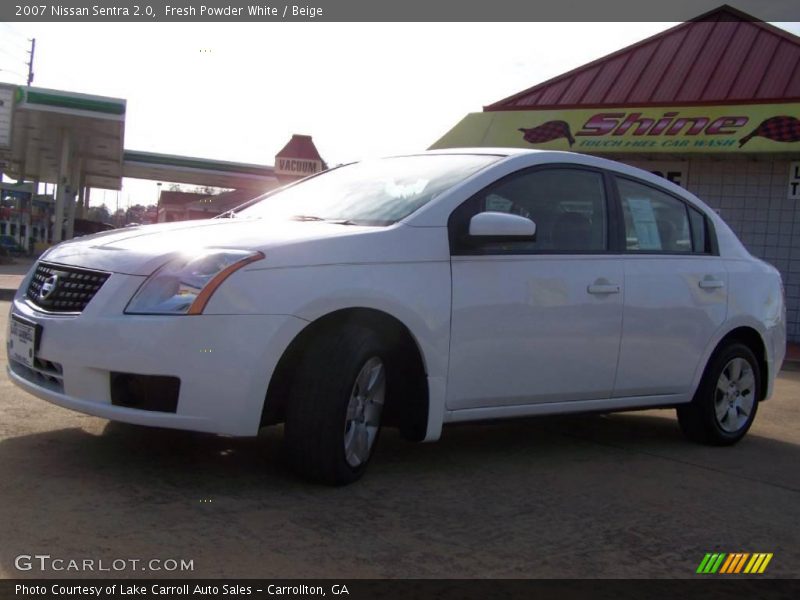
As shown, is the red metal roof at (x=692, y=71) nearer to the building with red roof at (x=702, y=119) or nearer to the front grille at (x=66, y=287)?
the building with red roof at (x=702, y=119)

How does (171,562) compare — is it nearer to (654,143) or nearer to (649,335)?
(649,335)

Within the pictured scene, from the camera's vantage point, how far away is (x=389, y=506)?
3.85 m

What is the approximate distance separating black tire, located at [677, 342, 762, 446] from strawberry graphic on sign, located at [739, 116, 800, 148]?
25.2 feet

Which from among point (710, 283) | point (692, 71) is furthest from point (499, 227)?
point (692, 71)

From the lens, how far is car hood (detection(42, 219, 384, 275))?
3869mm

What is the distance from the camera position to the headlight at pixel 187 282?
12.1 feet

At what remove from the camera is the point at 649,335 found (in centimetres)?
523

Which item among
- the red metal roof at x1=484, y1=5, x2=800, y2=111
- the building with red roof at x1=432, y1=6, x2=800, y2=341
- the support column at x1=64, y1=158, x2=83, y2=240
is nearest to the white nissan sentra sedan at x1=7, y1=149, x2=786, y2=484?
the building with red roof at x1=432, y1=6, x2=800, y2=341

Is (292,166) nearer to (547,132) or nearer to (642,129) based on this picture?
(547,132)

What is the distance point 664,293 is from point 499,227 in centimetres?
144

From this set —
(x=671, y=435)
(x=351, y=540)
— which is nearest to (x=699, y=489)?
(x=671, y=435)

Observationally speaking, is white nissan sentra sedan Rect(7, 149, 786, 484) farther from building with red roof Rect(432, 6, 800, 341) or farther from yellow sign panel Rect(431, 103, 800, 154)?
building with red roof Rect(432, 6, 800, 341)

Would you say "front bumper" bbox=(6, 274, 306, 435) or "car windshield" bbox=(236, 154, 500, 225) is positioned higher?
"car windshield" bbox=(236, 154, 500, 225)

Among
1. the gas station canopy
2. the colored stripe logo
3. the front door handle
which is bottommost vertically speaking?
the colored stripe logo
